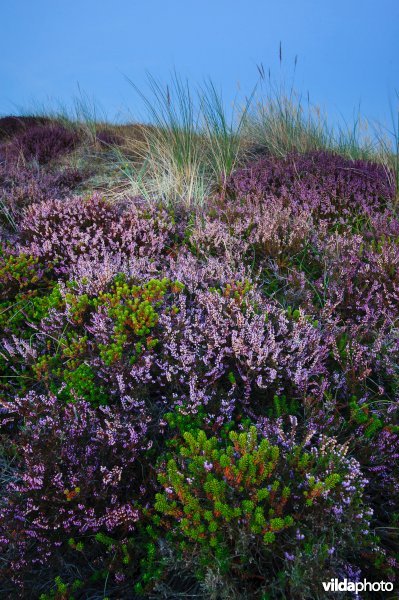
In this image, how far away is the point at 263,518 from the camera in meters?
1.54

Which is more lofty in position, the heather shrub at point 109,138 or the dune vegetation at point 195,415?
the heather shrub at point 109,138

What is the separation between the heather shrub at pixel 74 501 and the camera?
5.98ft

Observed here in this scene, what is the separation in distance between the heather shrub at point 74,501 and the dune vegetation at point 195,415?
0.01 m

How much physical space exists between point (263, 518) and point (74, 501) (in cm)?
86

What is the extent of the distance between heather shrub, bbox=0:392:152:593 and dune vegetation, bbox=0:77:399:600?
1 centimetres

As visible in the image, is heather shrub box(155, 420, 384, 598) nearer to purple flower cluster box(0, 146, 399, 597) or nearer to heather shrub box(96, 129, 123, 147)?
purple flower cluster box(0, 146, 399, 597)

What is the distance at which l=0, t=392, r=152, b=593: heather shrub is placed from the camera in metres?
1.82

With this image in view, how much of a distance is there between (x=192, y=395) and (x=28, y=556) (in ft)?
3.19

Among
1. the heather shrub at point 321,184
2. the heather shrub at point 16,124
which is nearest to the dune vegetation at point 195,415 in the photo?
the heather shrub at point 321,184

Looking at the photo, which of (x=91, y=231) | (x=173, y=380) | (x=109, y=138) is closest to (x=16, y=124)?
(x=109, y=138)

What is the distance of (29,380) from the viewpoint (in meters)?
2.92

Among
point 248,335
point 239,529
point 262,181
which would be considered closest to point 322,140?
point 262,181

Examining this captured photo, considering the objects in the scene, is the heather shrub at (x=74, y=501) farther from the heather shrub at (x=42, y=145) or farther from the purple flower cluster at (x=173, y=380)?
the heather shrub at (x=42, y=145)

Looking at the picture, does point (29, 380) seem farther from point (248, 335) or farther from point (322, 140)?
point (322, 140)
